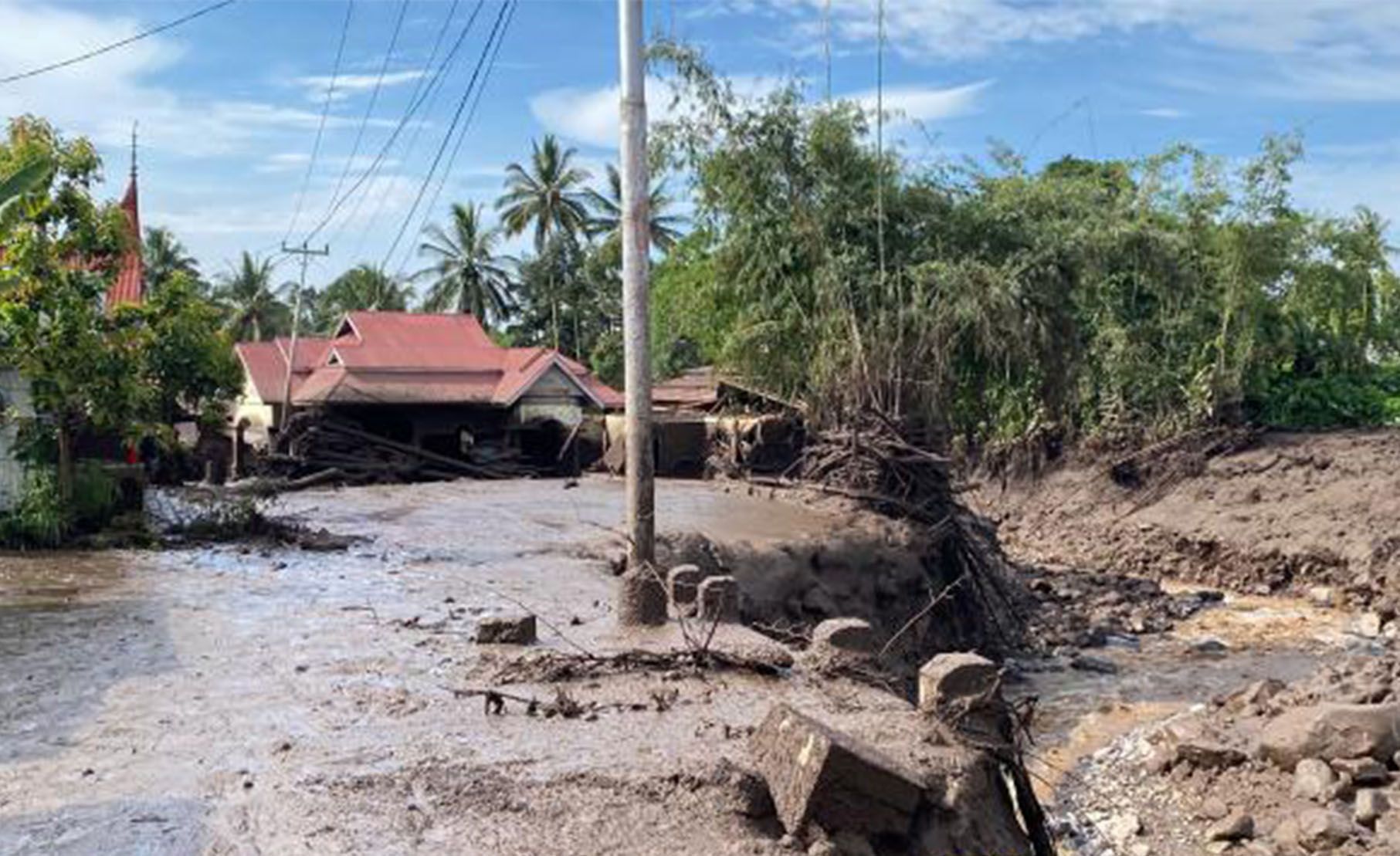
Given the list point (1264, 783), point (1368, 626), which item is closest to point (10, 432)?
point (1264, 783)

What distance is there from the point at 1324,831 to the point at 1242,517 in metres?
16.1

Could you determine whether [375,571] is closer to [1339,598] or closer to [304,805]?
[304,805]

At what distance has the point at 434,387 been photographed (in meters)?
31.0

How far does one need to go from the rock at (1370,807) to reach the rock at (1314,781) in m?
0.22

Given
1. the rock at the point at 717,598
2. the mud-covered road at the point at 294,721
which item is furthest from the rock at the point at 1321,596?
the rock at the point at 717,598

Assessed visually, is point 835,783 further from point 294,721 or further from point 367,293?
point 367,293

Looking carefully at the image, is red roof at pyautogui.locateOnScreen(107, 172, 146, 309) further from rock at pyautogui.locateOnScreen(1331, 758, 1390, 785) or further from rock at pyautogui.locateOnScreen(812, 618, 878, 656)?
rock at pyautogui.locateOnScreen(1331, 758, 1390, 785)

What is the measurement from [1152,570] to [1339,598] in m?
3.98

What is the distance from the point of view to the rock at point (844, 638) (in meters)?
7.79

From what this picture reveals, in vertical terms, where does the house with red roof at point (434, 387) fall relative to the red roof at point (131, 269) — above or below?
below

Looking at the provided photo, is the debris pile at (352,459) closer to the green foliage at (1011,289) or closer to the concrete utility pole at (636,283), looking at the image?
the green foliage at (1011,289)

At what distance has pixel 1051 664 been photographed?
15.6 meters

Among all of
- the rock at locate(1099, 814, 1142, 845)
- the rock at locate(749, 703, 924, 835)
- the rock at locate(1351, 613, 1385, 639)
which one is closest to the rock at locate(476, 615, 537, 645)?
the rock at locate(749, 703, 924, 835)

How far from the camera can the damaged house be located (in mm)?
29859
